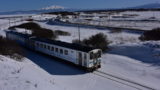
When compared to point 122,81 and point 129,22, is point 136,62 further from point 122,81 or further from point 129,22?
point 129,22

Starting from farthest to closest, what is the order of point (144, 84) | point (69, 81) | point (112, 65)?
point (112, 65) → point (69, 81) → point (144, 84)

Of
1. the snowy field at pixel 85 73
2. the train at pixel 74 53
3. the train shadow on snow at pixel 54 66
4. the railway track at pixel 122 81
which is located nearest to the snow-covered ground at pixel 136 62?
the snowy field at pixel 85 73

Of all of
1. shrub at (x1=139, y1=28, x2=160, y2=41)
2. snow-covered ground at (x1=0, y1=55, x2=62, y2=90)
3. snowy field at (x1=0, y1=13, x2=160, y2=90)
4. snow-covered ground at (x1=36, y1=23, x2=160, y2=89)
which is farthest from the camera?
shrub at (x1=139, y1=28, x2=160, y2=41)

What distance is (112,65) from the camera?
21797mm

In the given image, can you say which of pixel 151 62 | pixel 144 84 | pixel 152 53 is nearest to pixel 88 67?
pixel 144 84

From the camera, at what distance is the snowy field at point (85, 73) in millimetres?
13334

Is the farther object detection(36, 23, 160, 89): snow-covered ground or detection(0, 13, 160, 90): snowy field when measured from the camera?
detection(36, 23, 160, 89): snow-covered ground

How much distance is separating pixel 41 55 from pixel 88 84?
40.9 feet

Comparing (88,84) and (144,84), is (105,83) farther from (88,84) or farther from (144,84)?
(144,84)

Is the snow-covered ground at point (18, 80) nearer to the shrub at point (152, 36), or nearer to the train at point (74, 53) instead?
the train at point (74, 53)

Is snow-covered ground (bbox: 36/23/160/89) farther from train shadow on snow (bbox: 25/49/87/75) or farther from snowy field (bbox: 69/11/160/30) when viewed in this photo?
snowy field (bbox: 69/11/160/30)

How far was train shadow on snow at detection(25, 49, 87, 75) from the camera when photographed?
66.1 feet

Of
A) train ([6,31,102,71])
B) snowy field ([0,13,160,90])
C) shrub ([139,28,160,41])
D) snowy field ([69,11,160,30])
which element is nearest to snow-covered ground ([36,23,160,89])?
snowy field ([0,13,160,90])

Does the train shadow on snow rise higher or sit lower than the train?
lower
